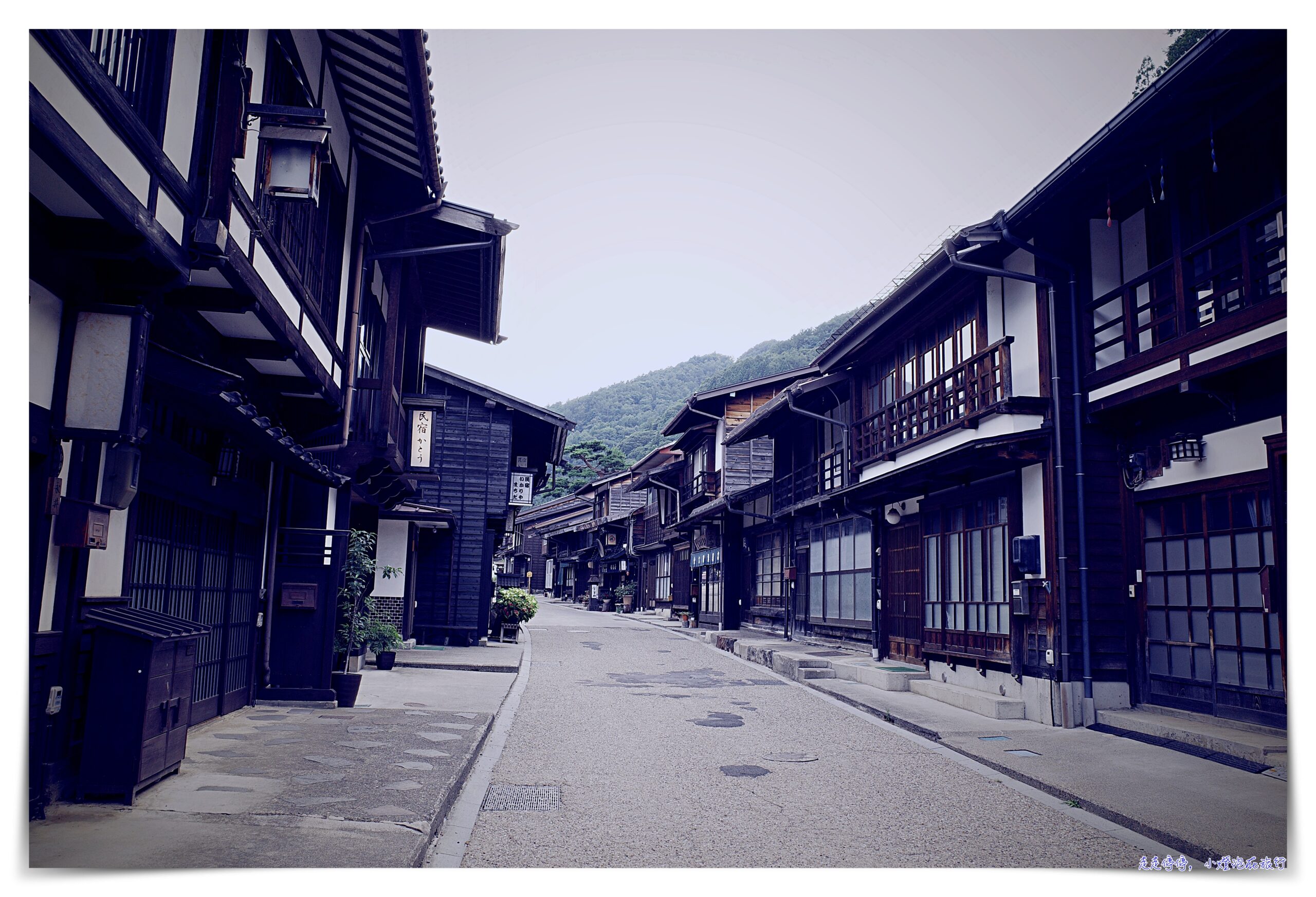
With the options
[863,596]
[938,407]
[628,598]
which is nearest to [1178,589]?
[938,407]

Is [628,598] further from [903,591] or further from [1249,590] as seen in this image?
[1249,590]

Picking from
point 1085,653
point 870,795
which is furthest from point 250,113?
point 1085,653

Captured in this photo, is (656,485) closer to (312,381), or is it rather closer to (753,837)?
(312,381)

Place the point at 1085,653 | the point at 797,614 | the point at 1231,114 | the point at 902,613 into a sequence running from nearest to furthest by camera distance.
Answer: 1. the point at 1231,114
2. the point at 1085,653
3. the point at 902,613
4. the point at 797,614

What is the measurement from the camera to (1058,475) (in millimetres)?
12125

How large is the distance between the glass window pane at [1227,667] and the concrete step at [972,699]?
8.71 ft

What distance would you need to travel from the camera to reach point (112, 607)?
6.93 m

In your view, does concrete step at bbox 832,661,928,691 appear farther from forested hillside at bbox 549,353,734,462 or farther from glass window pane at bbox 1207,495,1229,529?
forested hillside at bbox 549,353,734,462

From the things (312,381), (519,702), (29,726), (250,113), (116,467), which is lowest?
(519,702)

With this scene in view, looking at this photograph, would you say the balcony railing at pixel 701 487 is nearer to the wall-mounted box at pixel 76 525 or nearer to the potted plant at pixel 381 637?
the potted plant at pixel 381 637

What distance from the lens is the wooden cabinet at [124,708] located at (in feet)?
20.6

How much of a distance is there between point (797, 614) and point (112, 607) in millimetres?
20161

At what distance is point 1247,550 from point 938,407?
5997 millimetres

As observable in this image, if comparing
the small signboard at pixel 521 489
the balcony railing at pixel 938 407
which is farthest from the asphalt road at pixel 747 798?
the small signboard at pixel 521 489
